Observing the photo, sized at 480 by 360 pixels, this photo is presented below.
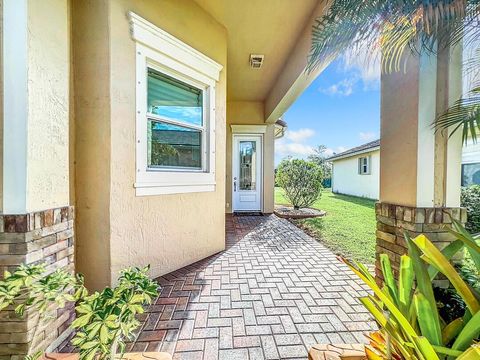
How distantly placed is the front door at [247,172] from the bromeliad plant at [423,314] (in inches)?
273

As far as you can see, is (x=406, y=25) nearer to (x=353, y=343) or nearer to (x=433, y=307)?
(x=433, y=307)

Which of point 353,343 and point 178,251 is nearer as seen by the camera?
point 353,343

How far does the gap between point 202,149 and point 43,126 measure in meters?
2.30

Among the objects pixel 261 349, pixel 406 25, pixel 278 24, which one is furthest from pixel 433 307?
pixel 278 24

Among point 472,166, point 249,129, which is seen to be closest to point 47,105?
point 249,129

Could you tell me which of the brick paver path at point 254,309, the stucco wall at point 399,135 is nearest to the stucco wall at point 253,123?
the brick paver path at point 254,309

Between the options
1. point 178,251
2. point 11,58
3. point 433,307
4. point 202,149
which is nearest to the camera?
point 433,307

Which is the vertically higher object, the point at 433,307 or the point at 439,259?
the point at 439,259

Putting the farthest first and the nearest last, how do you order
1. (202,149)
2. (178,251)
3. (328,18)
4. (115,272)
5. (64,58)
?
(202,149), (178,251), (115,272), (328,18), (64,58)

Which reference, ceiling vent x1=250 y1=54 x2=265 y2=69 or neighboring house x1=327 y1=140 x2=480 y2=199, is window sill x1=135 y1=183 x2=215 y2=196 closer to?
ceiling vent x1=250 y1=54 x2=265 y2=69

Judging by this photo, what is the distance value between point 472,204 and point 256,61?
5265 millimetres

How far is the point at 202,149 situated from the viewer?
4047 mm

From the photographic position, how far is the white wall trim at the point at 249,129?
825 cm

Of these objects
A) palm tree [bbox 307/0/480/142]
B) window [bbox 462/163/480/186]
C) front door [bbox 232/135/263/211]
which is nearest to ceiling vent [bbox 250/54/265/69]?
front door [bbox 232/135/263/211]
